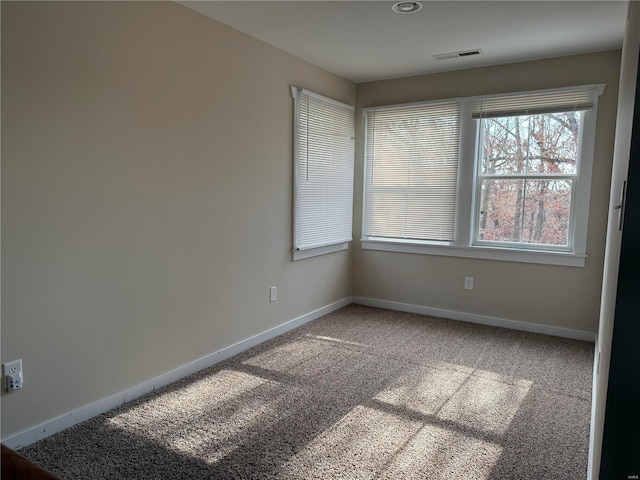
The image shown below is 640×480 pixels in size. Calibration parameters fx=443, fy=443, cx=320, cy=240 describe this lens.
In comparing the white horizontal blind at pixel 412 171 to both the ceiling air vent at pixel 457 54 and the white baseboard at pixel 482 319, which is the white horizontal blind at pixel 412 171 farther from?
the white baseboard at pixel 482 319

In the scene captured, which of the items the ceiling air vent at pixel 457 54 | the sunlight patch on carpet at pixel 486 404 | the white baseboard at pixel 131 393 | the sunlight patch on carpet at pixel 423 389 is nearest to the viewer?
the white baseboard at pixel 131 393

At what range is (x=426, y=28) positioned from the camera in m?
3.06

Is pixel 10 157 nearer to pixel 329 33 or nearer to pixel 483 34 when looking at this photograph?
pixel 329 33

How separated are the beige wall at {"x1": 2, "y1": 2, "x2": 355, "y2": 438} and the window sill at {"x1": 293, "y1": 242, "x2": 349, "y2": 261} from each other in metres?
0.38

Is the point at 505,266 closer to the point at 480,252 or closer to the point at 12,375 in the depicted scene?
the point at 480,252

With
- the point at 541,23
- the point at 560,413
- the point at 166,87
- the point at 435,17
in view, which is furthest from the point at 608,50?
the point at 166,87

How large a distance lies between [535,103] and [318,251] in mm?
2303

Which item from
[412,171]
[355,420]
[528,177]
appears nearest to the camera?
[355,420]

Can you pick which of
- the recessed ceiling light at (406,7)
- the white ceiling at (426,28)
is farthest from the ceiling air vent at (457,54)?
the recessed ceiling light at (406,7)

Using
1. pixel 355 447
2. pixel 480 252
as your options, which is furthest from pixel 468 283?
pixel 355 447

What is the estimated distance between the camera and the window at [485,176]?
3.72 metres

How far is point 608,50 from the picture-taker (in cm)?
348

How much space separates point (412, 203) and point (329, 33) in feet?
A: 6.31

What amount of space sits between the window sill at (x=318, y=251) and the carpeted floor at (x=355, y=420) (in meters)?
0.81
